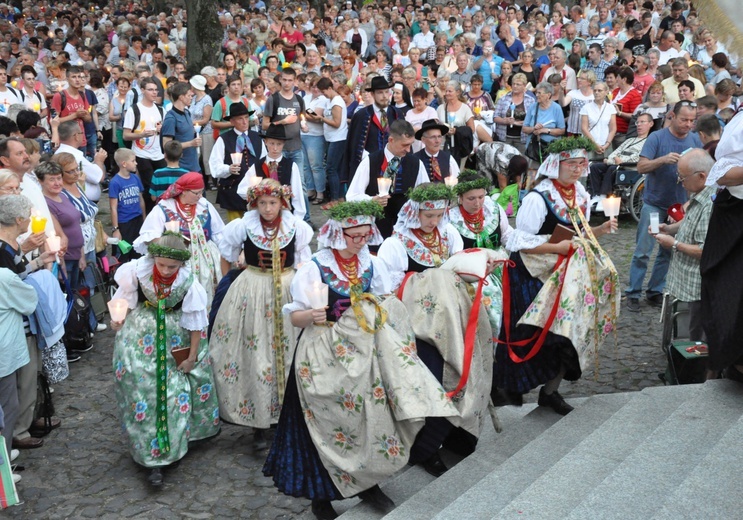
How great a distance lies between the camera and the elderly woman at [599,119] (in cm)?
1257

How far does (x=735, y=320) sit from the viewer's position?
4938 mm

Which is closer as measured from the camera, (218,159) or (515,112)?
(218,159)

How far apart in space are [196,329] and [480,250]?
1994 mm

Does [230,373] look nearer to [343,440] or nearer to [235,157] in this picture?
[343,440]

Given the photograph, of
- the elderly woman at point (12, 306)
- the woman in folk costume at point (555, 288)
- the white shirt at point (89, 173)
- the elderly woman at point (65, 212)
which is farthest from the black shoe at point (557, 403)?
the white shirt at point (89, 173)

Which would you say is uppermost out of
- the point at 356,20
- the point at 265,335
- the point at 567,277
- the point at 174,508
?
the point at 356,20

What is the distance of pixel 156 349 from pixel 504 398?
104 inches

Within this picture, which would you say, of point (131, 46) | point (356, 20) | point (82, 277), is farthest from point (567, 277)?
point (131, 46)

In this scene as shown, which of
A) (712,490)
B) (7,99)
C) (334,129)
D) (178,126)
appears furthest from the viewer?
(334,129)

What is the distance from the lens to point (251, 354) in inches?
252

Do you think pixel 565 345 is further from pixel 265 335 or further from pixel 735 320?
pixel 265 335

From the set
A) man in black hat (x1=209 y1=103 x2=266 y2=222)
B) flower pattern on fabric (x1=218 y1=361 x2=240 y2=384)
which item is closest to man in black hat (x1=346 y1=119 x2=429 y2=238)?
man in black hat (x1=209 y1=103 x2=266 y2=222)

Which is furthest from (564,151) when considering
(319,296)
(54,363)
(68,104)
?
(68,104)

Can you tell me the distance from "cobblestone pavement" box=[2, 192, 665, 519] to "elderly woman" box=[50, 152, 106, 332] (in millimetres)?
Answer: 1123
